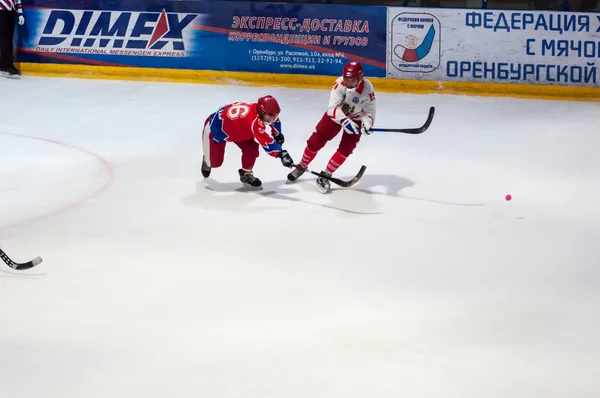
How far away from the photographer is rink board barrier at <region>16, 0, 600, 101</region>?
415 inches

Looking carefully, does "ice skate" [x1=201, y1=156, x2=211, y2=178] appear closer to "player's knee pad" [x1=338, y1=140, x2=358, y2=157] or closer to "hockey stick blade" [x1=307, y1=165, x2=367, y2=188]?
"hockey stick blade" [x1=307, y1=165, x2=367, y2=188]

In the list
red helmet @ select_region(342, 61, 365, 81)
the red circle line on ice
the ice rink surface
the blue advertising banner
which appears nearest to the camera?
the ice rink surface

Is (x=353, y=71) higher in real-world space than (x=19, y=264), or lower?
higher

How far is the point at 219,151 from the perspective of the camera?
758cm

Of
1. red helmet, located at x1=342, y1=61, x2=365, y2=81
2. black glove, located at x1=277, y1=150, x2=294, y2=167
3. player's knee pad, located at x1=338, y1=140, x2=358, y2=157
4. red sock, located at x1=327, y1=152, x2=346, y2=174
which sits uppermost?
red helmet, located at x1=342, y1=61, x2=365, y2=81

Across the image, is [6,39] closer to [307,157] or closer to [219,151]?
[219,151]

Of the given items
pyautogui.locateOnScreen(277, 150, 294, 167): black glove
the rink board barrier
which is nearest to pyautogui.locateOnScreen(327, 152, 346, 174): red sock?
pyautogui.locateOnScreen(277, 150, 294, 167): black glove

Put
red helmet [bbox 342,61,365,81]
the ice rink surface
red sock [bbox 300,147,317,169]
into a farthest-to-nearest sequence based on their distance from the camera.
Result: red sock [bbox 300,147,317,169] < red helmet [bbox 342,61,365,81] < the ice rink surface

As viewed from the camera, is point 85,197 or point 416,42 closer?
point 85,197

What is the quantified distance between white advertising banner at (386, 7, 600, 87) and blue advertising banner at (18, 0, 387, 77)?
30cm

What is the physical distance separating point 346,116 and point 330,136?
323 millimetres

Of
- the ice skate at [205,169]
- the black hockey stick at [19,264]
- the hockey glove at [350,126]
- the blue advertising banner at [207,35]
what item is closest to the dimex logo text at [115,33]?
the blue advertising banner at [207,35]

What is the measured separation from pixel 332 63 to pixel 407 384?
693cm

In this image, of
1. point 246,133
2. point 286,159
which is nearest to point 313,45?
point 246,133
